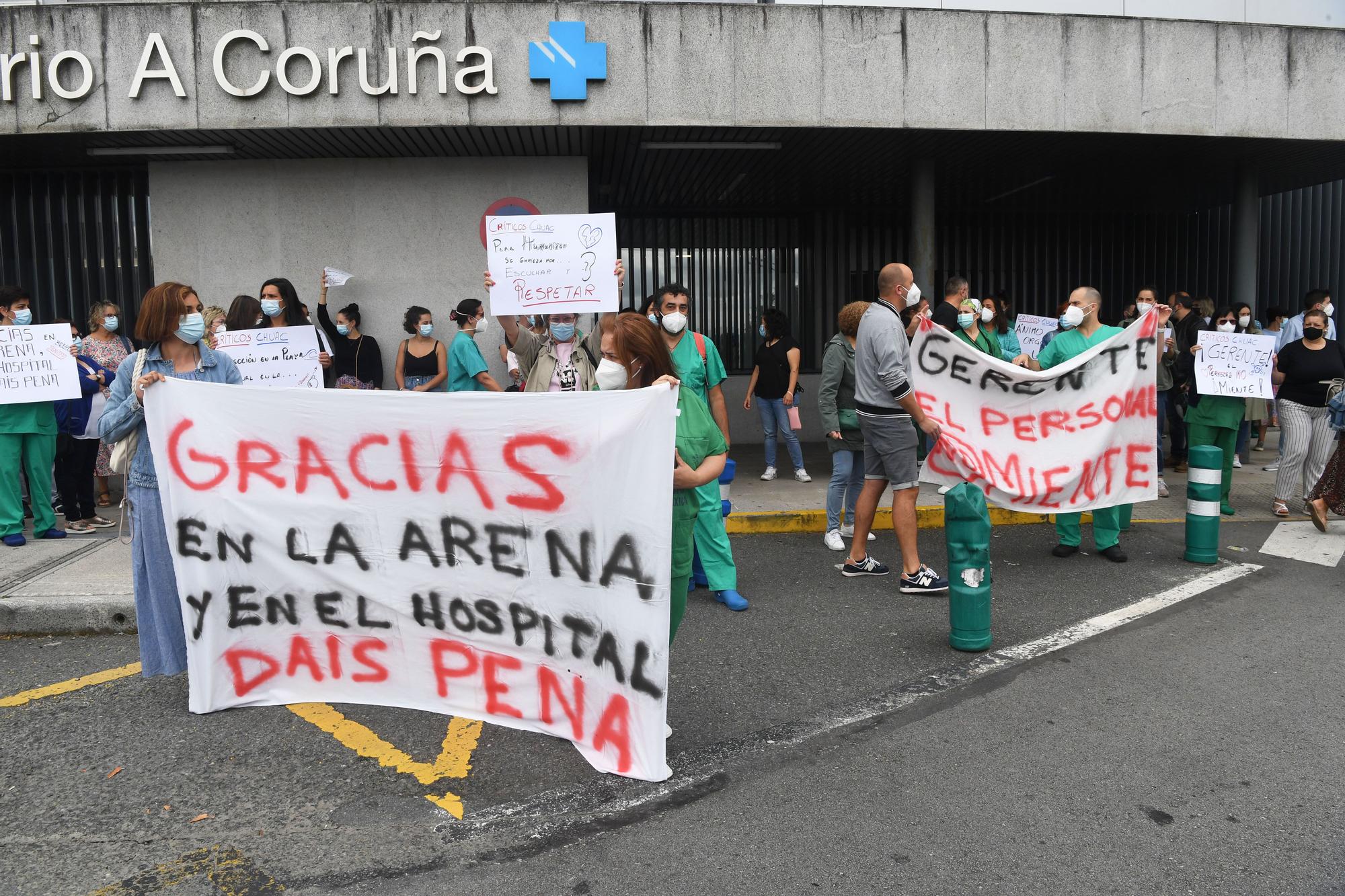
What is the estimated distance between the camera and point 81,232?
1094 cm

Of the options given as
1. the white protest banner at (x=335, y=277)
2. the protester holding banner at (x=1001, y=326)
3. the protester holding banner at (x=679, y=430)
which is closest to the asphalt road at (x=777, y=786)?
the protester holding banner at (x=679, y=430)

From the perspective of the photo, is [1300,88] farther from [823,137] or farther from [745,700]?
[745,700]

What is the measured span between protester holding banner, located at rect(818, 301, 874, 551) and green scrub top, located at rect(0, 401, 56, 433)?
5.58 m

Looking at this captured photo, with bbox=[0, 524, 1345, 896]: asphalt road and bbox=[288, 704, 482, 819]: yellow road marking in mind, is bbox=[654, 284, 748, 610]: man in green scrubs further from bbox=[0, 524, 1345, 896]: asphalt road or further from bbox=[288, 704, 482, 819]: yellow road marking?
bbox=[288, 704, 482, 819]: yellow road marking

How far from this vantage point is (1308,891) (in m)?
2.96

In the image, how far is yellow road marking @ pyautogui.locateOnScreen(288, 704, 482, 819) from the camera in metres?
3.79

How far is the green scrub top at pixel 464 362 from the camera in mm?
8266

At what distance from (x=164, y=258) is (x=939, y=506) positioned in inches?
304

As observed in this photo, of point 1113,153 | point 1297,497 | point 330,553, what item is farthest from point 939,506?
point 330,553

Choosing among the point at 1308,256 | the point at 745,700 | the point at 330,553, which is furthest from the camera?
the point at 1308,256

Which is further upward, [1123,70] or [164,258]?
[1123,70]

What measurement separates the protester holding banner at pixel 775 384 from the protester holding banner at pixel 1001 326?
2.00 metres

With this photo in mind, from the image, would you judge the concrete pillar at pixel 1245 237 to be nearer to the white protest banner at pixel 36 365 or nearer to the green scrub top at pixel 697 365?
the green scrub top at pixel 697 365

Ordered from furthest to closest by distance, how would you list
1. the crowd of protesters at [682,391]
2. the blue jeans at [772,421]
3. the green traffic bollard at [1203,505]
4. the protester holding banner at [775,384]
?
the blue jeans at [772,421] → the protester holding banner at [775,384] → the green traffic bollard at [1203,505] → the crowd of protesters at [682,391]
